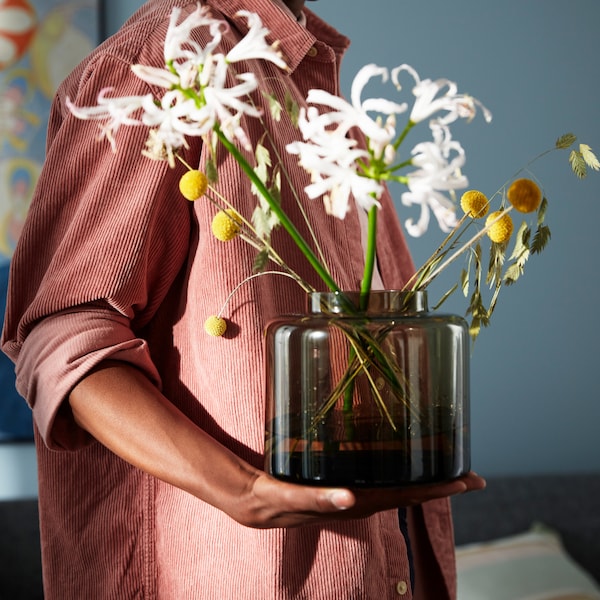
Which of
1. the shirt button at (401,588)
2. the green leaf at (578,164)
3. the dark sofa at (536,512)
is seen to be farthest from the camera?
the dark sofa at (536,512)

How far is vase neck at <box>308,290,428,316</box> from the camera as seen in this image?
547 mm

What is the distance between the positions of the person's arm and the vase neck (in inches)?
5.1

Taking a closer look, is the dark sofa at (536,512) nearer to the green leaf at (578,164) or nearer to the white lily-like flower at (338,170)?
the green leaf at (578,164)

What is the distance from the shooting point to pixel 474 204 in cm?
57

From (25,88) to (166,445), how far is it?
1.80 m

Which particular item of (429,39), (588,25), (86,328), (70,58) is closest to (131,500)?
(86,328)

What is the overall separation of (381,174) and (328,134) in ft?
0.12

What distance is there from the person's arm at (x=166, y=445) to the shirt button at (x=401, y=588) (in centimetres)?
23

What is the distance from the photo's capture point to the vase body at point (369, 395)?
538mm

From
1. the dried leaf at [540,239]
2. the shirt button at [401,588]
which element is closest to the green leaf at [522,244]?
the dried leaf at [540,239]

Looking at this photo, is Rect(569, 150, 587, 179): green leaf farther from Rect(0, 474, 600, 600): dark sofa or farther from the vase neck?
Rect(0, 474, 600, 600): dark sofa

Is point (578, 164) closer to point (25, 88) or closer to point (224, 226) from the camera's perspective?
point (224, 226)

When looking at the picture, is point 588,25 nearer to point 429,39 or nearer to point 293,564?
point 429,39

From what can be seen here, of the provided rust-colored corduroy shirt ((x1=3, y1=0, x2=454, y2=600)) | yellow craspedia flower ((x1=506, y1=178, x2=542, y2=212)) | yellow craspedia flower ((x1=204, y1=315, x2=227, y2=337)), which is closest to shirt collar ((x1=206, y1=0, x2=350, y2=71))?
rust-colored corduroy shirt ((x1=3, y1=0, x2=454, y2=600))
